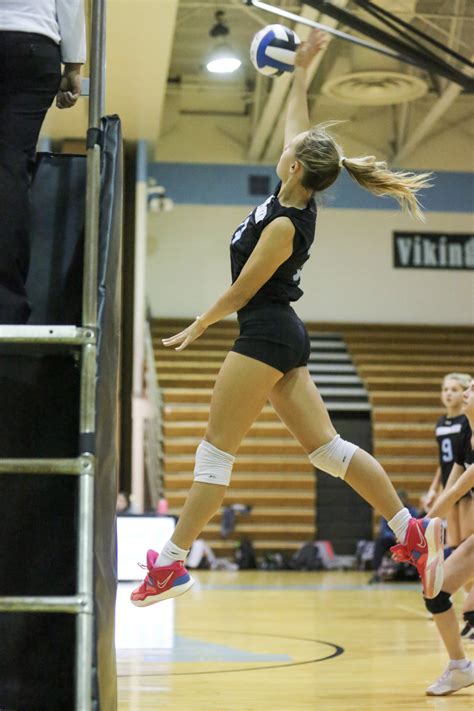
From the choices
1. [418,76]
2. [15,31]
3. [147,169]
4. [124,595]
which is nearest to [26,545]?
[15,31]

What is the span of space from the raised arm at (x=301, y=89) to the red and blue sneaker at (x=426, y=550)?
1.64 meters

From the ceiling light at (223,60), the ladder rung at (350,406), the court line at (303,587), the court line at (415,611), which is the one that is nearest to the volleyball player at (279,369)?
the court line at (415,611)

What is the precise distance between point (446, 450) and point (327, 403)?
355 inches

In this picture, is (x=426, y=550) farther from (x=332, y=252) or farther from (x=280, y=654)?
(x=332, y=252)

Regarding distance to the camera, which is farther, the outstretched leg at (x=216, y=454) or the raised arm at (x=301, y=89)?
the raised arm at (x=301, y=89)

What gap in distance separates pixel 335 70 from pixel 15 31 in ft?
43.2

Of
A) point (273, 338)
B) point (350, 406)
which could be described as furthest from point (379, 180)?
point (350, 406)

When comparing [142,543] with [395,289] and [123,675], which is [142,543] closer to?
[123,675]

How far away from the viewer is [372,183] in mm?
3984

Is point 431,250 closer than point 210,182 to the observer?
No

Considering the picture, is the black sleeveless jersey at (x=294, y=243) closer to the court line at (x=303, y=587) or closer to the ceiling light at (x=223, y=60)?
the court line at (x=303, y=587)

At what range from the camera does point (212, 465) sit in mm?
3781

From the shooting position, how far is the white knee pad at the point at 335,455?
387cm

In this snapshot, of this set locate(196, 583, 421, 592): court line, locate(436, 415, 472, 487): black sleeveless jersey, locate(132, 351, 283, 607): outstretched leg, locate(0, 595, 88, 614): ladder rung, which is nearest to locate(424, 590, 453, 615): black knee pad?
locate(132, 351, 283, 607): outstretched leg
